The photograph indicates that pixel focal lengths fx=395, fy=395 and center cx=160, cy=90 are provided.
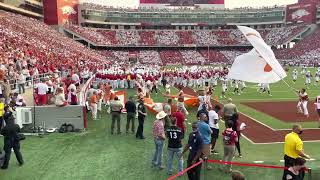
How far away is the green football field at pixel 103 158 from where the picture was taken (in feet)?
33.9

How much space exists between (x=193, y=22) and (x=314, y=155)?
293ft

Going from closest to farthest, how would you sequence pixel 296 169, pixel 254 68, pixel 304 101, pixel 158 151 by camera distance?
pixel 296 169 → pixel 158 151 → pixel 254 68 → pixel 304 101

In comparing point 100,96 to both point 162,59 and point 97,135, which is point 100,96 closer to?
point 97,135

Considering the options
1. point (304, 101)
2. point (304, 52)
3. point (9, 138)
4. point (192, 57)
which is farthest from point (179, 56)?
point (9, 138)

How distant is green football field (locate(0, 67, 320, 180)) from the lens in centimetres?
1034

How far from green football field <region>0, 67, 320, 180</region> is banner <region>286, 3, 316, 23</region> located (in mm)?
81645

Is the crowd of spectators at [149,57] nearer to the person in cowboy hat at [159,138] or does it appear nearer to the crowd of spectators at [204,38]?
the crowd of spectators at [204,38]

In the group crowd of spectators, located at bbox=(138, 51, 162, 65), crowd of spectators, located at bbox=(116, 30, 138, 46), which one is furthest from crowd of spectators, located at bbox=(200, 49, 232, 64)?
crowd of spectators, located at bbox=(116, 30, 138, 46)

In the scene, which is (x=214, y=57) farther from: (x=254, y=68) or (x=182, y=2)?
(x=254, y=68)

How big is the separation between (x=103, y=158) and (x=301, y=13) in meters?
90.3

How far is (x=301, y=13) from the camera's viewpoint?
92.8 m

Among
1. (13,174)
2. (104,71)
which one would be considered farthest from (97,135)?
(104,71)

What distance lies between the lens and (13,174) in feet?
34.4

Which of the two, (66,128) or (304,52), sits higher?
(304,52)
